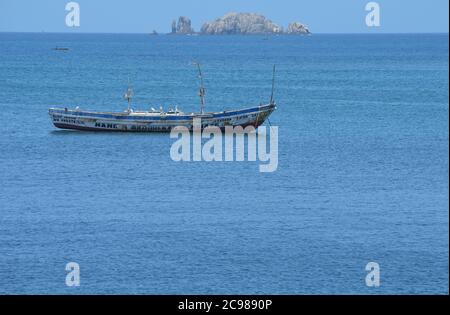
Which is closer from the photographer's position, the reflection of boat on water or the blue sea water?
the blue sea water

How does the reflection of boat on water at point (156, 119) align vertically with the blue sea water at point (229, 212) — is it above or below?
above

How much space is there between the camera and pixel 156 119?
104 metres

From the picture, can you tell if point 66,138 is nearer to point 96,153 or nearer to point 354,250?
point 96,153

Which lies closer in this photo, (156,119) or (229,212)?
(229,212)

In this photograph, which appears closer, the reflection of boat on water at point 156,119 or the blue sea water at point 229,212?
the blue sea water at point 229,212

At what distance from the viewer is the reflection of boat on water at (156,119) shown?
101 metres

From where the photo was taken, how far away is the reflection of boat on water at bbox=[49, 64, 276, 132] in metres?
101

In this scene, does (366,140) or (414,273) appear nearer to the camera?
(414,273)

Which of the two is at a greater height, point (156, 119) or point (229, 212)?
point (156, 119)

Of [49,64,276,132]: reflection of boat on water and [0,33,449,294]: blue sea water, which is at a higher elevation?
[49,64,276,132]: reflection of boat on water

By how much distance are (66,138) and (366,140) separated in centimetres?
2681
